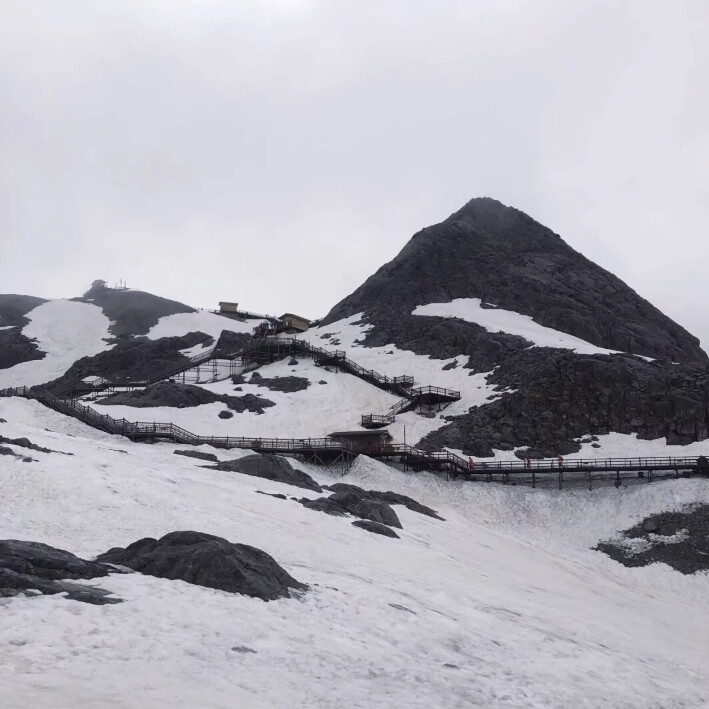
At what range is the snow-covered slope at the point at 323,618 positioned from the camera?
33.6ft

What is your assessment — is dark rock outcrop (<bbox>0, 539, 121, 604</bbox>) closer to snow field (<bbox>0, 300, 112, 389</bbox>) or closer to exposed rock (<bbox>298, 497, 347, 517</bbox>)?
exposed rock (<bbox>298, 497, 347, 517</bbox>)

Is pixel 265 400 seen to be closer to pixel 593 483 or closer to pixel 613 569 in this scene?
pixel 593 483

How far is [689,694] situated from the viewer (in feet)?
50.5

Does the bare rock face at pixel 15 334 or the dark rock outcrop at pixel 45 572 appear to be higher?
the bare rock face at pixel 15 334

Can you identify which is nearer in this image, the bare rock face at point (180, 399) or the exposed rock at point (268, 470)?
the exposed rock at point (268, 470)

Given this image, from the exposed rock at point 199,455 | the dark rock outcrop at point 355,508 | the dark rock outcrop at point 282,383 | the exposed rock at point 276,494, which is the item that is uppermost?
the dark rock outcrop at point 282,383

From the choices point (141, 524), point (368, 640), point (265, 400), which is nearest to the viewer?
point (368, 640)

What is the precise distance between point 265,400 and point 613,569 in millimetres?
36736

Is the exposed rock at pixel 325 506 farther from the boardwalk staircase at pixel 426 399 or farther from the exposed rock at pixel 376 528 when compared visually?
the boardwalk staircase at pixel 426 399

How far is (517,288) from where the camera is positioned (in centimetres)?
9288

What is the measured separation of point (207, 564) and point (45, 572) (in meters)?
3.61

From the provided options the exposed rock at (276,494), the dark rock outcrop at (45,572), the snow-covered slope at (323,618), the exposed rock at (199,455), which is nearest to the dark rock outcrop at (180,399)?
the exposed rock at (199,455)

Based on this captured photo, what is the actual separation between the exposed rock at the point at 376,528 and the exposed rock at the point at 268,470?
9.30 meters

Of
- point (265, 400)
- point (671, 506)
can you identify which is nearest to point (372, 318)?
point (265, 400)
